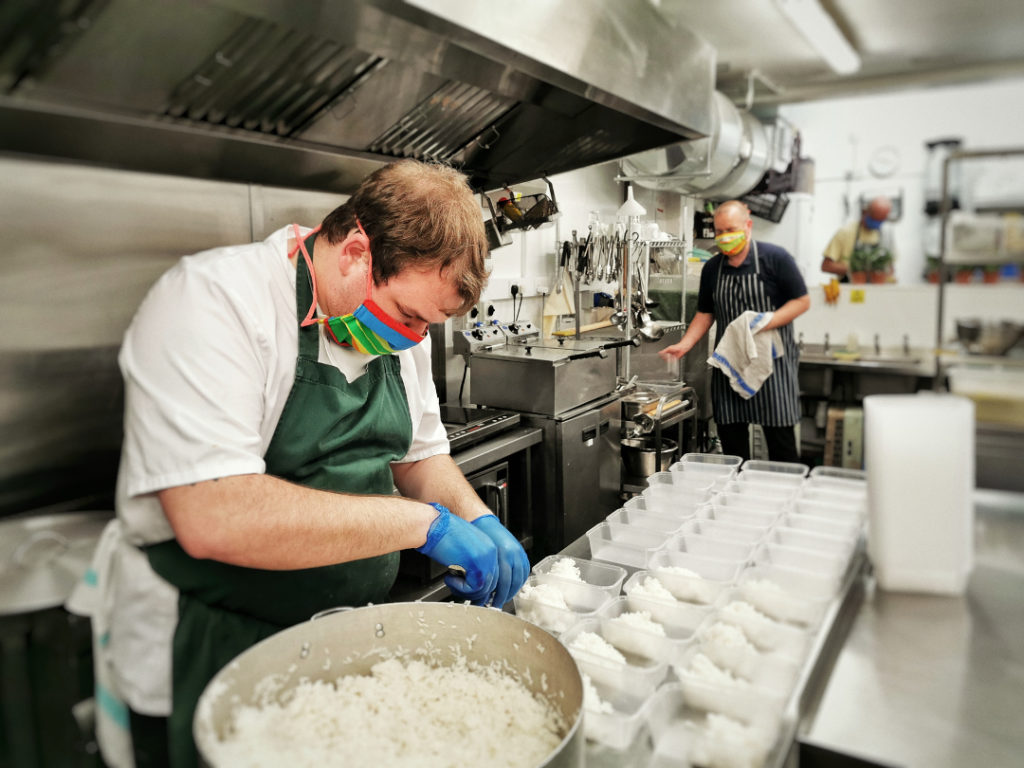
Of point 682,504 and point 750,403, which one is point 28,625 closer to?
point 682,504

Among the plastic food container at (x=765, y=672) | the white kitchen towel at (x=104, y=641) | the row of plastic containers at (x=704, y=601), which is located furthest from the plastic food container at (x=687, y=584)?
the white kitchen towel at (x=104, y=641)

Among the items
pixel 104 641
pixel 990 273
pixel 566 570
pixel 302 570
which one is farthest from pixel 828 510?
pixel 104 641

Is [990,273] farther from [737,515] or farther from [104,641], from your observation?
[104,641]

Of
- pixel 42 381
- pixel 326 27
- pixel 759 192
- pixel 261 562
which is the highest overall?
pixel 326 27

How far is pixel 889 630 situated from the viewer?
1.04 meters

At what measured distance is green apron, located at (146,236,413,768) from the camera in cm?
135

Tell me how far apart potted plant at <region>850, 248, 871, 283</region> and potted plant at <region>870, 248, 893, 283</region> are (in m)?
0.02

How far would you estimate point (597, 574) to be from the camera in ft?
4.57

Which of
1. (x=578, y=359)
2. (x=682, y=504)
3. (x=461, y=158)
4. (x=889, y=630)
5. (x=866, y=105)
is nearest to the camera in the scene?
(x=889, y=630)

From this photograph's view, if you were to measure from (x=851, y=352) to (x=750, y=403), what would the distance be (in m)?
0.74

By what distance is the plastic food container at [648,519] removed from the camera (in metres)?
1.61

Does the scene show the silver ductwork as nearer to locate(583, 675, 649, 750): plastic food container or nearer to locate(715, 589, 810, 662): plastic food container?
locate(715, 589, 810, 662): plastic food container

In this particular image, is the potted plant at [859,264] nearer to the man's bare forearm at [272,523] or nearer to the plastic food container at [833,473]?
the plastic food container at [833,473]

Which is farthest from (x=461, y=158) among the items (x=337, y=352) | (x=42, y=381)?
(x=42, y=381)
